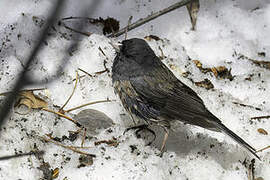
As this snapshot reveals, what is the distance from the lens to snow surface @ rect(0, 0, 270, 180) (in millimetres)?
2957

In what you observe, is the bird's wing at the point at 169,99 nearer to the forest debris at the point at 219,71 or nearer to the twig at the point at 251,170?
the twig at the point at 251,170

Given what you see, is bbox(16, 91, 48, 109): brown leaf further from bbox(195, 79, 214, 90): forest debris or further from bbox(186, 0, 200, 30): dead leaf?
bbox(186, 0, 200, 30): dead leaf

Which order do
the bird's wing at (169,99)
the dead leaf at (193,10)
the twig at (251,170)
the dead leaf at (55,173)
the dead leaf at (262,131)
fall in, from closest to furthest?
the dead leaf at (55,173) < the bird's wing at (169,99) < the twig at (251,170) < the dead leaf at (262,131) < the dead leaf at (193,10)

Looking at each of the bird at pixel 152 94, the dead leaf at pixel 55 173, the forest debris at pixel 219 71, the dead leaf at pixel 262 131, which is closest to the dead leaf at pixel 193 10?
the forest debris at pixel 219 71

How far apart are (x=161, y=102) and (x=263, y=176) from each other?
115 cm

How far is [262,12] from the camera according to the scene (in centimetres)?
439

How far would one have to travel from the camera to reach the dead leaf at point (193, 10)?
422cm

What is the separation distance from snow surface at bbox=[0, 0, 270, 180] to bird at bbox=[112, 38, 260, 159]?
26cm

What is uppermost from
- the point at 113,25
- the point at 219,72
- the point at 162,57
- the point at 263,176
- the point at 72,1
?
the point at 72,1

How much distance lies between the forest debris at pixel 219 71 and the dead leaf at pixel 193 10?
516 millimetres

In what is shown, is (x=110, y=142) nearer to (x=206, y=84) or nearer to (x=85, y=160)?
(x=85, y=160)

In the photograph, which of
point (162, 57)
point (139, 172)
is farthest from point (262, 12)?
point (139, 172)

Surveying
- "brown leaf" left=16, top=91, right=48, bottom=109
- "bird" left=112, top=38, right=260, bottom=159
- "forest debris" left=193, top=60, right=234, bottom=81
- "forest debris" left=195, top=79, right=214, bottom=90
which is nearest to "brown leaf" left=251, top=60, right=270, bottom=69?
"forest debris" left=193, top=60, right=234, bottom=81

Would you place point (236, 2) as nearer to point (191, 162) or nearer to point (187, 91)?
point (187, 91)
